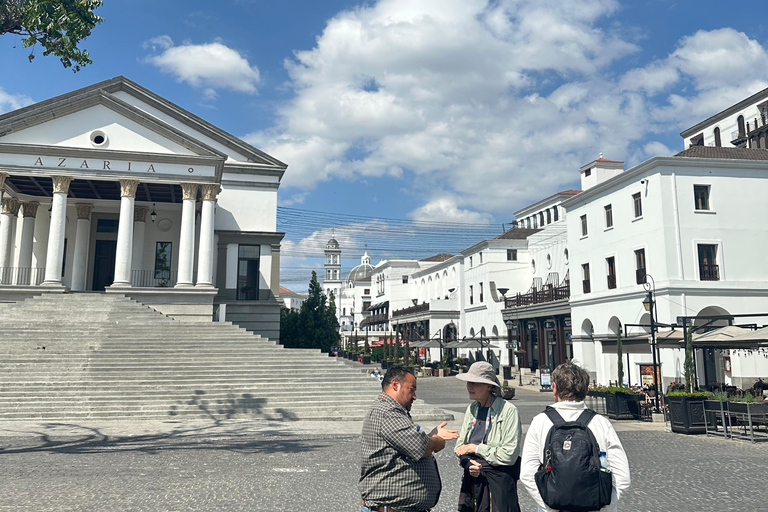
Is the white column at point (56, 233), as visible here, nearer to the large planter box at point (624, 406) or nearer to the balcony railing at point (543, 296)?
the large planter box at point (624, 406)

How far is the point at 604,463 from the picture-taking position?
388 centimetres

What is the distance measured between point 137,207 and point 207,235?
5822 mm

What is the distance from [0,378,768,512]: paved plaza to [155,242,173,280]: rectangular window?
53.1ft

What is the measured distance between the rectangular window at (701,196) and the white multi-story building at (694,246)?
47 mm

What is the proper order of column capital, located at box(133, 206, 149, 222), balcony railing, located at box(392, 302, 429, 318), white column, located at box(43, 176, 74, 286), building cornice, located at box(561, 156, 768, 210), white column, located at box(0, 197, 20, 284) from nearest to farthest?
white column, located at box(43, 176, 74, 286), white column, located at box(0, 197, 20, 284), building cornice, located at box(561, 156, 768, 210), column capital, located at box(133, 206, 149, 222), balcony railing, located at box(392, 302, 429, 318)

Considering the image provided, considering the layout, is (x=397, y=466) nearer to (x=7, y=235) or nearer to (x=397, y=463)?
(x=397, y=463)

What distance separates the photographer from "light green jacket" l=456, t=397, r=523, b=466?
457cm

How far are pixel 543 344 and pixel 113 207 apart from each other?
92.1 ft

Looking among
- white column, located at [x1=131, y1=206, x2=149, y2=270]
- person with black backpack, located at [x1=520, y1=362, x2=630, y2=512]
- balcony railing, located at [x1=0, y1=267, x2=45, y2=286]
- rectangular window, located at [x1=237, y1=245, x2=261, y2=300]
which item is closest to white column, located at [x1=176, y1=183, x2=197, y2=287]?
white column, located at [x1=131, y1=206, x2=149, y2=270]

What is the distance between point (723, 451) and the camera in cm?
1227

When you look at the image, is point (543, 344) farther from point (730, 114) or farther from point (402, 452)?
point (402, 452)

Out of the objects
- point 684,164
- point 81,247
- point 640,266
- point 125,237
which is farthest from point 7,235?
point 684,164

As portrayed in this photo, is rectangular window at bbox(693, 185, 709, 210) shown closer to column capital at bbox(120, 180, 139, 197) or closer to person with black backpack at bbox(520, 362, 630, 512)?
column capital at bbox(120, 180, 139, 197)

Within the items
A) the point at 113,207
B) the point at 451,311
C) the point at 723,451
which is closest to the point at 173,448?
the point at 723,451
